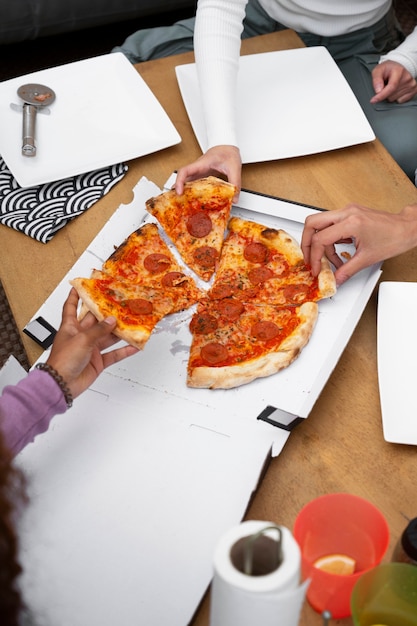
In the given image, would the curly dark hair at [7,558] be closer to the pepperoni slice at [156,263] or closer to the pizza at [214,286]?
the pizza at [214,286]

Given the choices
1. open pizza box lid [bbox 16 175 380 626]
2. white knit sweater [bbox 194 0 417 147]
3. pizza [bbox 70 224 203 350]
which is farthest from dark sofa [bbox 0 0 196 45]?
open pizza box lid [bbox 16 175 380 626]

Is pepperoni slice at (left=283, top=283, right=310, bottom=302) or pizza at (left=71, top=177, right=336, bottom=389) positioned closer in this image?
pizza at (left=71, top=177, right=336, bottom=389)

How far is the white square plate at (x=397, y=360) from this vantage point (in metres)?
1.24

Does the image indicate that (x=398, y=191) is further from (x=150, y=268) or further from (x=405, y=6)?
(x=405, y=6)

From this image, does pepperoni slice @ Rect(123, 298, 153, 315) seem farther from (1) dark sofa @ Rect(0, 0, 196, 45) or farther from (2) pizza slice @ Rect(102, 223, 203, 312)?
(1) dark sofa @ Rect(0, 0, 196, 45)

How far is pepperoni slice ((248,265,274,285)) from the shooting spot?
1.53m

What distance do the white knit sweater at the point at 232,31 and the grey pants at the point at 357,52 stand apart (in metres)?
0.06

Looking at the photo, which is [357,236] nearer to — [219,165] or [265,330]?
[265,330]

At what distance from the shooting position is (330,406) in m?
1.29

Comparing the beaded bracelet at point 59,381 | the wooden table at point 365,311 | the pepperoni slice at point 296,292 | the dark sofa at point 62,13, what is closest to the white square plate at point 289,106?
the wooden table at point 365,311

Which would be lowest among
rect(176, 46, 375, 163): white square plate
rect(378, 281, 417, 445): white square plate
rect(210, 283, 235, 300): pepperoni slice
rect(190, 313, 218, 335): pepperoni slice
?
rect(378, 281, 417, 445): white square plate

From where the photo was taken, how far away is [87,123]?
5.76ft

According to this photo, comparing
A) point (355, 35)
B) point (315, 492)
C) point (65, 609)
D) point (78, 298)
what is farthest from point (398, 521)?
point (355, 35)

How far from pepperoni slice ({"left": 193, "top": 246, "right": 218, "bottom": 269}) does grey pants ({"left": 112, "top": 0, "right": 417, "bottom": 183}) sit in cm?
68
